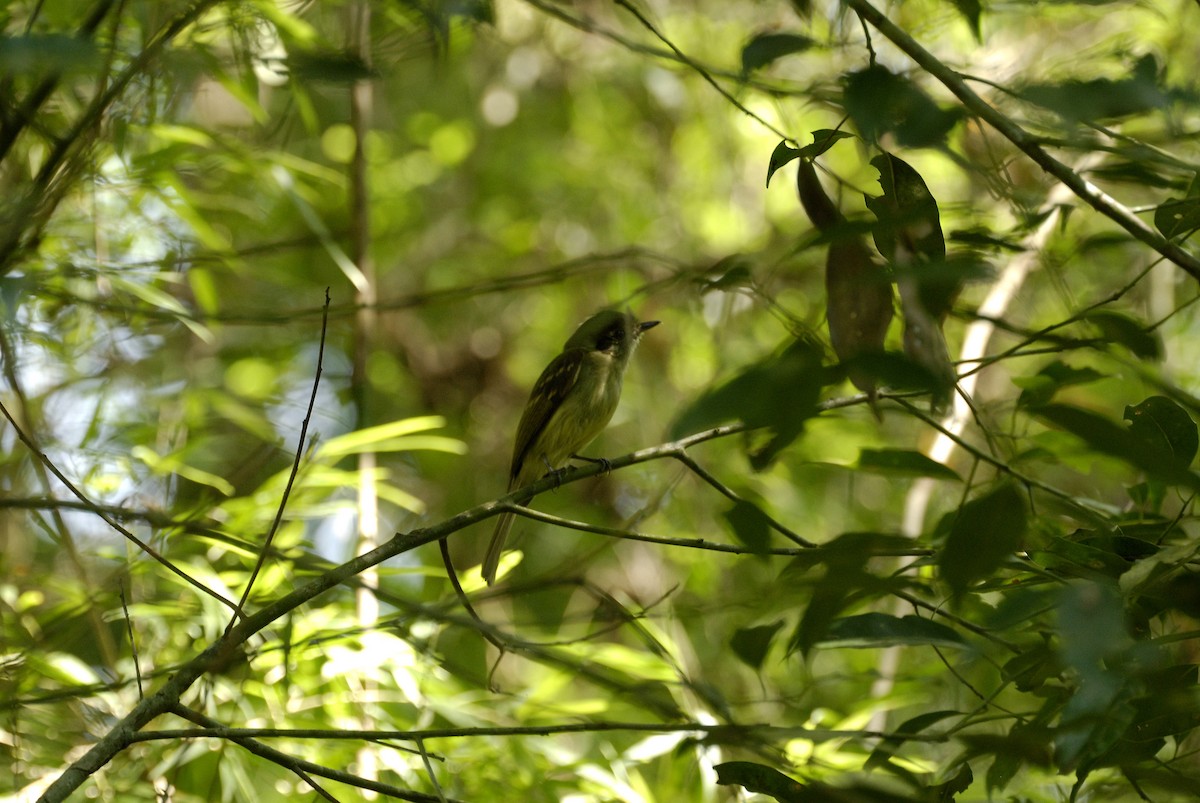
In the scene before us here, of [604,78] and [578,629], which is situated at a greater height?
[604,78]

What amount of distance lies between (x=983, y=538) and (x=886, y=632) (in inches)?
15.7

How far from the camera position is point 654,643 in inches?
68.6

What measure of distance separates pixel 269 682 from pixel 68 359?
1.28m

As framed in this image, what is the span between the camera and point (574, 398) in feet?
13.1

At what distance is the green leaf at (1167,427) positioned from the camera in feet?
5.70

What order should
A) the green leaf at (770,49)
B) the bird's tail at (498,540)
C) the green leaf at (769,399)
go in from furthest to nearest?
the bird's tail at (498,540) < the green leaf at (770,49) < the green leaf at (769,399)

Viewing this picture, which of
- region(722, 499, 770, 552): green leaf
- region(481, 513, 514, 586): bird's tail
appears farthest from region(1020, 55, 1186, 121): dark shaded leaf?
region(481, 513, 514, 586): bird's tail

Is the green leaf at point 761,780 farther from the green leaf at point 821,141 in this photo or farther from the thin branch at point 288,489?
the green leaf at point 821,141

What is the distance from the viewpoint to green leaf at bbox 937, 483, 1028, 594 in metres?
1.19

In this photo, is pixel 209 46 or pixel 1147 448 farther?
pixel 209 46

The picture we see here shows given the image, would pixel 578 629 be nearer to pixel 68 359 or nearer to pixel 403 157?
pixel 68 359

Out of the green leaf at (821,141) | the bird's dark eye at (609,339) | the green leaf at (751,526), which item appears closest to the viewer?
the green leaf at (751,526)

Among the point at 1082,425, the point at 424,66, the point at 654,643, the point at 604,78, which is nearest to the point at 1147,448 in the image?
the point at 1082,425

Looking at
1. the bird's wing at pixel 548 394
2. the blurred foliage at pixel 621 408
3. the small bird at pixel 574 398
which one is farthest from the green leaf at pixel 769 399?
the bird's wing at pixel 548 394
